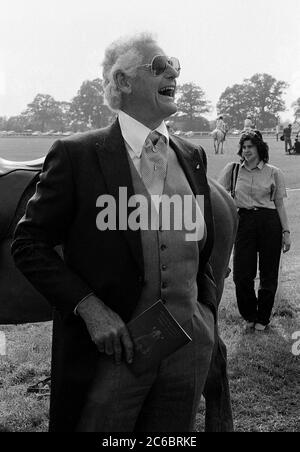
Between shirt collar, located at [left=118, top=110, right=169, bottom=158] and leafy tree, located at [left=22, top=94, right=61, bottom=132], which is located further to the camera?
leafy tree, located at [left=22, top=94, right=61, bottom=132]

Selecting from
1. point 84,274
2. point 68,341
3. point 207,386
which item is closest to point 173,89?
point 84,274

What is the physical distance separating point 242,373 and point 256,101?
7866 cm

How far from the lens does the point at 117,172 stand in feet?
6.40

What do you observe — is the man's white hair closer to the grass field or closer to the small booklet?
the small booklet

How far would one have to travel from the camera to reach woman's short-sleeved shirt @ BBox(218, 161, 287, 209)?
18.4 feet

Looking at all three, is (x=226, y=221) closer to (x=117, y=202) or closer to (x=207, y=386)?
(x=207, y=386)

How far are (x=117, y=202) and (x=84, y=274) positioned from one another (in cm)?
25

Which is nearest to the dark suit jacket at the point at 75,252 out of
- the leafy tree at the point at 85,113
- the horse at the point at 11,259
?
the horse at the point at 11,259

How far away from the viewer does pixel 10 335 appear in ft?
17.5

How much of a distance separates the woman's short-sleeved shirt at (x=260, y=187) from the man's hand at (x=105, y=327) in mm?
3898

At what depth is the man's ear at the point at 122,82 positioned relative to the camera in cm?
202

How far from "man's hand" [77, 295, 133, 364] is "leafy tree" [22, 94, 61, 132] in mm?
76856

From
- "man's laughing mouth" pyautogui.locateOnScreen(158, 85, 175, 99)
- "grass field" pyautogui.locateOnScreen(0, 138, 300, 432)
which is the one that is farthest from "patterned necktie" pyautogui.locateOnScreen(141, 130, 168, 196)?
"grass field" pyautogui.locateOnScreen(0, 138, 300, 432)

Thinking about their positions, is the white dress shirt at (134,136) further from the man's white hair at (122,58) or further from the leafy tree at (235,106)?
the leafy tree at (235,106)
